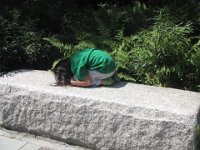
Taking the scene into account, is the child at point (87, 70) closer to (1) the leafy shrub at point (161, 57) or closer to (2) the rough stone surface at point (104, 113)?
(2) the rough stone surface at point (104, 113)

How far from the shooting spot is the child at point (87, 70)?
181 inches

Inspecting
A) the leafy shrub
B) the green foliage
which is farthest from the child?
the green foliage

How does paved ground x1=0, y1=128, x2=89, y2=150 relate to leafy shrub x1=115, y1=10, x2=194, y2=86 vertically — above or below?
below

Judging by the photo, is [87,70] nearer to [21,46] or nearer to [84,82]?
[84,82]

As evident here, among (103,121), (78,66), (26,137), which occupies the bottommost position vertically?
(26,137)

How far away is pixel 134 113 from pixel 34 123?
1.34 meters

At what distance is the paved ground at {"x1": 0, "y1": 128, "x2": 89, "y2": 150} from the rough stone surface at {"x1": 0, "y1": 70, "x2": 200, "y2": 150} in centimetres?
7

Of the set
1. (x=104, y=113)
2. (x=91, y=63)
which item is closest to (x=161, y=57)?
(x=91, y=63)

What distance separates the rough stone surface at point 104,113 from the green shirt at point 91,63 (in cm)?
21

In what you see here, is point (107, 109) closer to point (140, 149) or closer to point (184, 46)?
point (140, 149)

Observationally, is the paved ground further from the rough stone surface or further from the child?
the child

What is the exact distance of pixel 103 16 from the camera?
6.21 metres

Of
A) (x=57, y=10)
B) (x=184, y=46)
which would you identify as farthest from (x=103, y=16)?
(x=184, y=46)

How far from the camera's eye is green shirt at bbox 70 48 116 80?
4.58 meters
